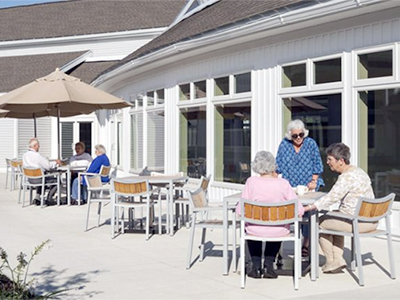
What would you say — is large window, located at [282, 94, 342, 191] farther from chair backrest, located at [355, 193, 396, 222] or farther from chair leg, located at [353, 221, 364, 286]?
chair leg, located at [353, 221, 364, 286]

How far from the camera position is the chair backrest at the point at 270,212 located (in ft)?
19.7

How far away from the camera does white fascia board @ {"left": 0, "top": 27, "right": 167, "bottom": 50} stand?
28473 millimetres

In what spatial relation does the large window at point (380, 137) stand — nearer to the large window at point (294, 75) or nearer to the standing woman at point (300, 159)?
the large window at point (294, 75)

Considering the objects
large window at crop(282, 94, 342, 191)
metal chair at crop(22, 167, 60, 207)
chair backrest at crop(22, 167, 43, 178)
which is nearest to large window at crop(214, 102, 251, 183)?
large window at crop(282, 94, 342, 191)

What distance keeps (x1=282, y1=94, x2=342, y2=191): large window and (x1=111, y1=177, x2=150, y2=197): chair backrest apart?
260cm

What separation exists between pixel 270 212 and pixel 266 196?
0.82 feet

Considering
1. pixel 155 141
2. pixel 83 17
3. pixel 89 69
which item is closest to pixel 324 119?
pixel 155 141

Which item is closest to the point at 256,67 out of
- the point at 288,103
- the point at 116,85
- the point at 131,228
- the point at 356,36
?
the point at 288,103

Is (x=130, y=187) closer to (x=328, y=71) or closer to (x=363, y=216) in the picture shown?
(x=328, y=71)

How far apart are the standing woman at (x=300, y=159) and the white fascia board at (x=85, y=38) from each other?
21213mm

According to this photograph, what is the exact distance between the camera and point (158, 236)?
30.0ft

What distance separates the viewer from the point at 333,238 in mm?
6738

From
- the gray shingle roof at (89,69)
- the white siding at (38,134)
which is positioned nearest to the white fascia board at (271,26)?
the gray shingle roof at (89,69)

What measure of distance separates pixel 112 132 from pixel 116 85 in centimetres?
222
